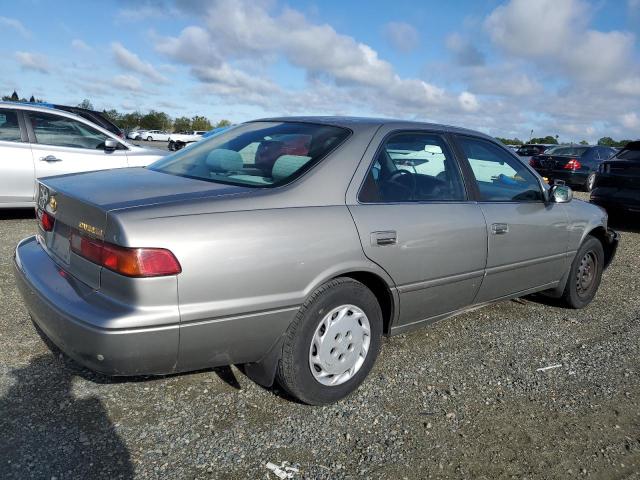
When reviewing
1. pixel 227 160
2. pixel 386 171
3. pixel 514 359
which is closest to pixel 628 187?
pixel 514 359

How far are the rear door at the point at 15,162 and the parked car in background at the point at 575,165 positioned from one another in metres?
13.9

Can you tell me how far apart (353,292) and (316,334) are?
0.98 ft

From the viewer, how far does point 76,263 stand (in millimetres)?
2523

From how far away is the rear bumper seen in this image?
222 centimetres

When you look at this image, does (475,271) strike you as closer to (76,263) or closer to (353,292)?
(353,292)

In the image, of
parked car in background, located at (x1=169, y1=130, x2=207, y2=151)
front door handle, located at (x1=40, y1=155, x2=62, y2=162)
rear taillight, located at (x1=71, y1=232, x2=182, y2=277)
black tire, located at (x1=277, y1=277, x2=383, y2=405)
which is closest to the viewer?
rear taillight, located at (x1=71, y1=232, x2=182, y2=277)

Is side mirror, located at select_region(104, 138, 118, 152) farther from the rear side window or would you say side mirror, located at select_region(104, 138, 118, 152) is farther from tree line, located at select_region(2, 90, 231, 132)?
tree line, located at select_region(2, 90, 231, 132)

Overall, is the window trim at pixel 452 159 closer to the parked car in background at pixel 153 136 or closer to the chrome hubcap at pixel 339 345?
the chrome hubcap at pixel 339 345

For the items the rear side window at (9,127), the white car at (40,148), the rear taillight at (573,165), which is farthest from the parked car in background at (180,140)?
the rear side window at (9,127)

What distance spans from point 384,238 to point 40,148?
578 cm

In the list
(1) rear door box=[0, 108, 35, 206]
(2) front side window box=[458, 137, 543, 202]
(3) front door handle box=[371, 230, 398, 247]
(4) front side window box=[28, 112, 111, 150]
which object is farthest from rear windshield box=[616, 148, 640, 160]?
(1) rear door box=[0, 108, 35, 206]

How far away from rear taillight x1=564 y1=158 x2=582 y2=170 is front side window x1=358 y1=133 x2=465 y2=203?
13939mm

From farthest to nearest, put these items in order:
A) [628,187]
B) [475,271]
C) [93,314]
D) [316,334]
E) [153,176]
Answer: [628,187]
[475,271]
[153,176]
[316,334]
[93,314]

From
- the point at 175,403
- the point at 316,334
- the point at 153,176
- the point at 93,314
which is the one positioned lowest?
the point at 175,403
